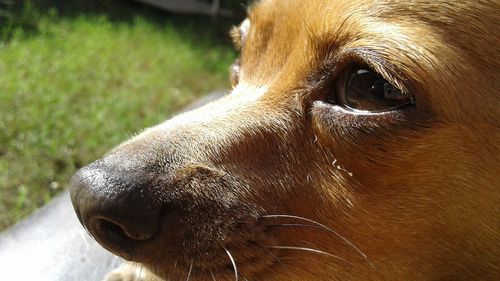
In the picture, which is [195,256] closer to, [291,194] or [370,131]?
[291,194]

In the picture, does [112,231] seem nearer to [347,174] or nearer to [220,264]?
[220,264]

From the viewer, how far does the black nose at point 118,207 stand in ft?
7.14

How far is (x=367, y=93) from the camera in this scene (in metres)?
2.38

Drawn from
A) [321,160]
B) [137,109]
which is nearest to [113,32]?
[137,109]

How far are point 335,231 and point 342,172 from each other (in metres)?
0.25

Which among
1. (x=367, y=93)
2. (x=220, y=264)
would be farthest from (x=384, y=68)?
(x=220, y=264)

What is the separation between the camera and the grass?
5.02m

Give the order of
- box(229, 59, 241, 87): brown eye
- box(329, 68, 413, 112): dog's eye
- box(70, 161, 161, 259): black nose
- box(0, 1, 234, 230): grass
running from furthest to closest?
1. box(0, 1, 234, 230): grass
2. box(229, 59, 241, 87): brown eye
3. box(329, 68, 413, 112): dog's eye
4. box(70, 161, 161, 259): black nose

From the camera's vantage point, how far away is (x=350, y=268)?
2.42m

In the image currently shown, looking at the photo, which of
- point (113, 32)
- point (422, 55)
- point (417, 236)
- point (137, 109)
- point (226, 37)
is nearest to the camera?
point (422, 55)

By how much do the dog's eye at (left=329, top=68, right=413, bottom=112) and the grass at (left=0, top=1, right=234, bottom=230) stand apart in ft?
6.14

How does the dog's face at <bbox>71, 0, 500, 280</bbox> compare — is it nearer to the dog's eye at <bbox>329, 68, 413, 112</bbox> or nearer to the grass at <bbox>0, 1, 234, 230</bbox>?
the dog's eye at <bbox>329, 68, 413, 112</bbox>

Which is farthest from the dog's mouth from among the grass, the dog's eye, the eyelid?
the grass

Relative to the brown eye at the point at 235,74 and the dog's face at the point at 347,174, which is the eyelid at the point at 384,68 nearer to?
the dog's face at the point at 347,174
